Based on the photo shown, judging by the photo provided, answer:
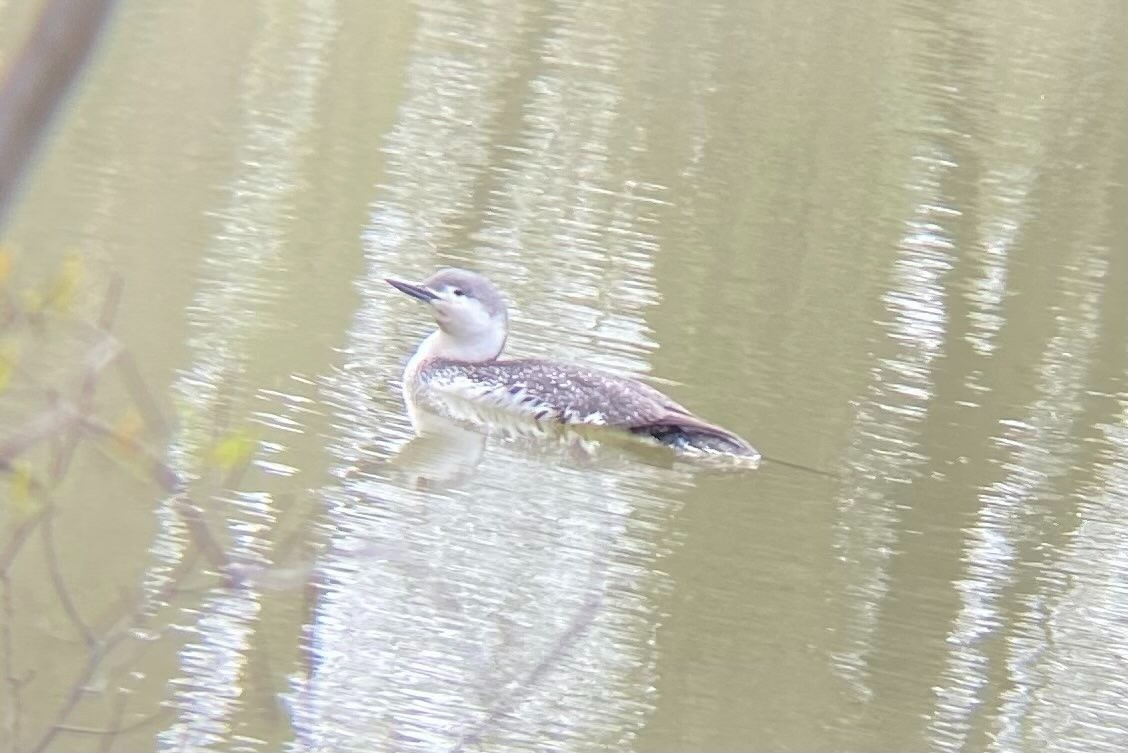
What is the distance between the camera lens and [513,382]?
9.23 meters

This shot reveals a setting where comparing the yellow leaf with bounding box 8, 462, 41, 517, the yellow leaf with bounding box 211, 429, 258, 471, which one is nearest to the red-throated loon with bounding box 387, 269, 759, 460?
the yellow leaf with bounding box 211, 429, 258, 471

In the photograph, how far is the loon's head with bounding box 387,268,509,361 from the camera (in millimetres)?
9586

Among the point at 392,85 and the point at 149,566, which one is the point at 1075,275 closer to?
the point at 392,85

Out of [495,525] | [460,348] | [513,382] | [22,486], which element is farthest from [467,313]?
[22,486]

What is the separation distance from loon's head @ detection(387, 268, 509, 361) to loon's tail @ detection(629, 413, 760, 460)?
111cm

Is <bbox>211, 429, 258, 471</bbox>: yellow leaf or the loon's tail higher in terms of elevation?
<bbox>211, 429, 258, 471</bbox>: yellow leaf

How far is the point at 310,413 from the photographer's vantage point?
856 centimetres

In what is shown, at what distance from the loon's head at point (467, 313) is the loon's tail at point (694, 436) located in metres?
1.11

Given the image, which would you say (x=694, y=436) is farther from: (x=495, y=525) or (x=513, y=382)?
(x=495, y=525)

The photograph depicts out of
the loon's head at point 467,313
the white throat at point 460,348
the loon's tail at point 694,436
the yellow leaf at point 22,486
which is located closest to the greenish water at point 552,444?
the yellow leaf at point 22,486

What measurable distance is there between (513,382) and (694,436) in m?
0.97

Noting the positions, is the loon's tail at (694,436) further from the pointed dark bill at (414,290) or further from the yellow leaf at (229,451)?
the yellow leaf at (229,451)

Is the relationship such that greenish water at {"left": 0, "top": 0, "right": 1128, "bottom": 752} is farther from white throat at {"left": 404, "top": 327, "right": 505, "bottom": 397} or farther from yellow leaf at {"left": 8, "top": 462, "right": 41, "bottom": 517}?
white throat at {"left": 404, "top": 327, "right": 505, "bottom": 397}

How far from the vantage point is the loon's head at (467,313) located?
9586mm
